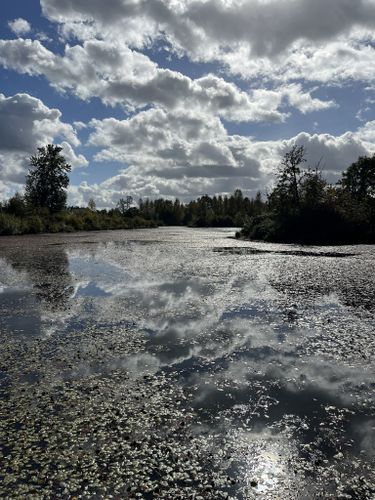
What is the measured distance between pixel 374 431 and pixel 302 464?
4.63 feet

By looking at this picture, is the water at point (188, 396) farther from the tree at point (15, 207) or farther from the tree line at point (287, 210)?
the tree at point (15, 207)

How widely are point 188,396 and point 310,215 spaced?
43.3 m

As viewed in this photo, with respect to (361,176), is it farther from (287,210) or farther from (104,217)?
(104,217)

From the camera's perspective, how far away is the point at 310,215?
47.2 m

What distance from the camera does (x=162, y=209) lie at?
594 ft

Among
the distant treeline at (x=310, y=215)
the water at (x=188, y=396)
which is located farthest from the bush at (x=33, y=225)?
the water at (x=188, y=396)

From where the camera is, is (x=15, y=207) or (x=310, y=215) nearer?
(x=310, y=215)

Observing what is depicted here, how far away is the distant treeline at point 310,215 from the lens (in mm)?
45531

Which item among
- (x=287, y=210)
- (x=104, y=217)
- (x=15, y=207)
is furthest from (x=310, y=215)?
(x=104, y=217)

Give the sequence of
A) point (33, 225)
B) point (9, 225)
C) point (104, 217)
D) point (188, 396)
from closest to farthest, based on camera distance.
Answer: point (188, 396)
point (9, 225)
point (33, 225)
point (104, 217)

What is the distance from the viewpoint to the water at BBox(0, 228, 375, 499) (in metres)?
4.68

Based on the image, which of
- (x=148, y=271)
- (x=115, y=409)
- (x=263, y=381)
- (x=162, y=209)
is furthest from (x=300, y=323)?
(x=162, y=209)

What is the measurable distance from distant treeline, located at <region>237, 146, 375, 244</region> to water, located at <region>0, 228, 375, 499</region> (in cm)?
3265

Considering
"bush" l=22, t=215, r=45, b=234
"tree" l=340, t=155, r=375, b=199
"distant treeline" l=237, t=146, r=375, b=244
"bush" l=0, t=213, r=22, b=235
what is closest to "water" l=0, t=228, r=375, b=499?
"distant treeline" l=237, t=146, r=375, b=244
